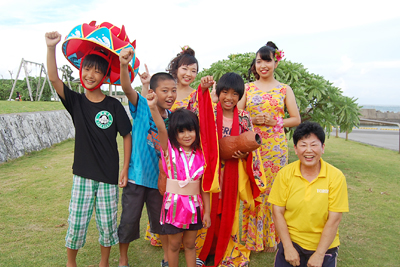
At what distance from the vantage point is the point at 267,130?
3.12 metres

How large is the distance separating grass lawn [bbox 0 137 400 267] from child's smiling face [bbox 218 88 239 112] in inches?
60.7

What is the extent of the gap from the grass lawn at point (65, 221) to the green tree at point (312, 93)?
49.8 inches

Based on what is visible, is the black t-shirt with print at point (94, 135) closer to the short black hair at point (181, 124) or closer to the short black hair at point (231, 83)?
the short black hair at point (181, 124)

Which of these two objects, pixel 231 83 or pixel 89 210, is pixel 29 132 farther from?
pixel 231 83

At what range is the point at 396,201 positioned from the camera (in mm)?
4684

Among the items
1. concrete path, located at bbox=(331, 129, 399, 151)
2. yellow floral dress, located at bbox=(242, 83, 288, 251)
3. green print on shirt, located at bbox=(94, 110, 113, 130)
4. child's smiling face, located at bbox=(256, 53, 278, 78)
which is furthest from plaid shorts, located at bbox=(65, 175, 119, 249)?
concrete path, located at bbox=(331, 129, 399, 151)

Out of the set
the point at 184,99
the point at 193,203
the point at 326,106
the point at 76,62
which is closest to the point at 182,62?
the point at 184,99

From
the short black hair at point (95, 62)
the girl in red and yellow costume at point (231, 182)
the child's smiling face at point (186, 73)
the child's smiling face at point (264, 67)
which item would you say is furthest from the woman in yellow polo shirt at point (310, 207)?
the short black hair at point (95, 62)

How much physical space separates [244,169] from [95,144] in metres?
1.34

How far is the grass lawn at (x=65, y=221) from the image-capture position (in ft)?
9.75

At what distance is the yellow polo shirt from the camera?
2248 mm

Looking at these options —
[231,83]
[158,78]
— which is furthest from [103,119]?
[231,83]

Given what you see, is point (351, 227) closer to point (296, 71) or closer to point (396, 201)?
point (396, 201)

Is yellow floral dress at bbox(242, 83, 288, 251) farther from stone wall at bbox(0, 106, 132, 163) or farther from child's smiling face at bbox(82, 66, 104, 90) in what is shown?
stone wall at bbox(0, 106, 132, 163)
